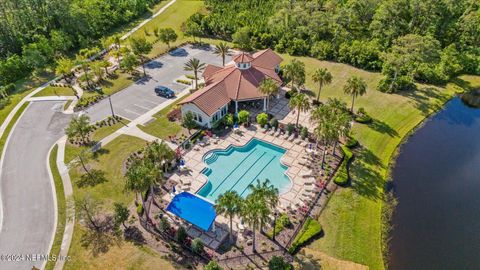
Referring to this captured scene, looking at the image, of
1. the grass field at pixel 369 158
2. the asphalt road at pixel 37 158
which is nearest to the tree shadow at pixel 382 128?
the grass field at pixel 369 158

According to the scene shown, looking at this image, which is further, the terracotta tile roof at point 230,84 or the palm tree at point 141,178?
the terracotta tile roof at point 230,84

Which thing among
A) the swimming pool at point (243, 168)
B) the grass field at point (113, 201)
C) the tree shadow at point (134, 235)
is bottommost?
the grass field at point (113, 201)

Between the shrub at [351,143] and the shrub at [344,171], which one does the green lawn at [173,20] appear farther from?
the shrub at [344,171]

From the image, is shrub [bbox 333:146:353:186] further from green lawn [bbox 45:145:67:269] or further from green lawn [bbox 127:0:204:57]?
green lawn [bbox 127:0:204:57]

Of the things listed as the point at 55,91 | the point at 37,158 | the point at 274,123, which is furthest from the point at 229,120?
the point at 55,91

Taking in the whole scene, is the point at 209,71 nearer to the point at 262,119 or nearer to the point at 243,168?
the point at 262,119

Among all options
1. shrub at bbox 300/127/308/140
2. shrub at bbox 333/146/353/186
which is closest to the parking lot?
shrub at bbox 300/127/308/140

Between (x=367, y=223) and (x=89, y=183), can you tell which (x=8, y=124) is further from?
(x=367, y=223)

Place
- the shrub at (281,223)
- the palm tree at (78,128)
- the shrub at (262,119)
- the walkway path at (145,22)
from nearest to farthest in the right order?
the shrub at (281,223)
the palm tree at (78,128)
the shrub at (262,119)
the walkway path at (145,22)
